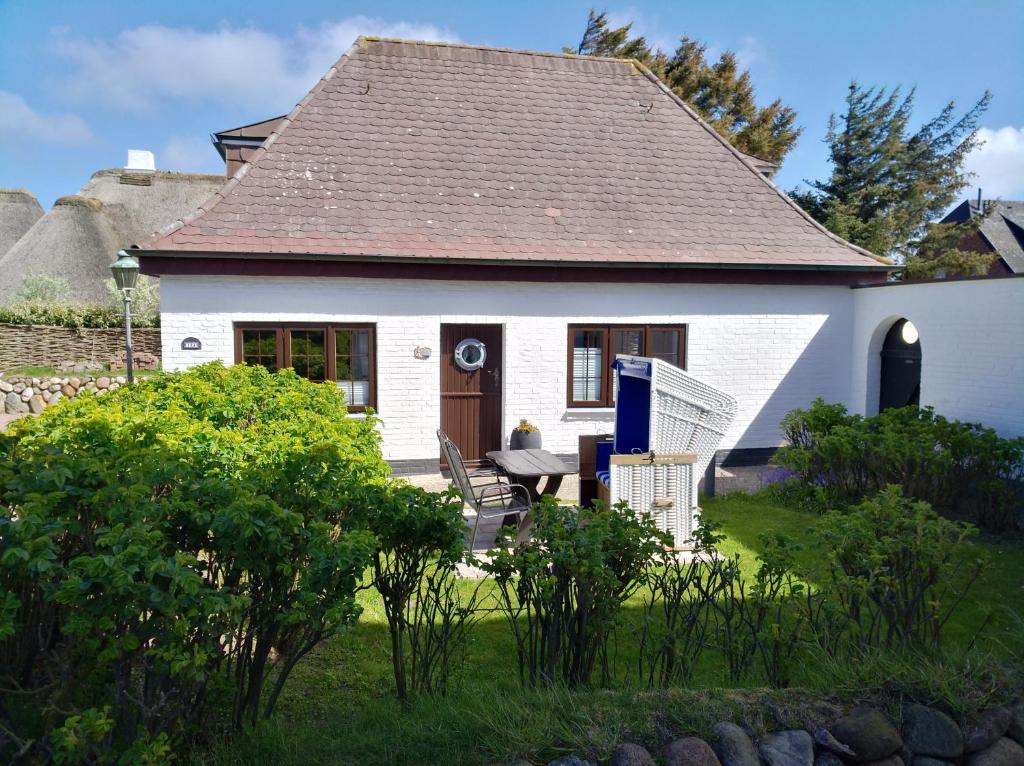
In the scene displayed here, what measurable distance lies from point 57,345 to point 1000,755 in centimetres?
1970

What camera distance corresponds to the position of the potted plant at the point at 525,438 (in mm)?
10961

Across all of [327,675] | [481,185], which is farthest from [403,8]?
[327,675]

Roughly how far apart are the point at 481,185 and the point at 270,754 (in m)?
9.59

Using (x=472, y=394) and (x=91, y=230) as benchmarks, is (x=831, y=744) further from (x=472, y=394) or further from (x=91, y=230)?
(x=91, y=230)

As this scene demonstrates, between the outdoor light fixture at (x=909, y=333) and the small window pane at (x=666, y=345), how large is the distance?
331 centimetres

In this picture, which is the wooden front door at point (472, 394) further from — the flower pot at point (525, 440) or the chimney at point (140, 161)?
the chimney at point (140, 161)

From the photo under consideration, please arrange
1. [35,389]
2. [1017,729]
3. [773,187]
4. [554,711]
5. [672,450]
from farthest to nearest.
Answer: [35,389] < [773,187] < [672,450] < [1017,729] < [554,711]

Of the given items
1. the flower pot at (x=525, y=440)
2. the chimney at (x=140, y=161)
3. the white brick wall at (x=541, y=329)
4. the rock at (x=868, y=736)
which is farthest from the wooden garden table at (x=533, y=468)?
the chimney at (x=140, y=161)

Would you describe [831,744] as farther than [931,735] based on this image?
No

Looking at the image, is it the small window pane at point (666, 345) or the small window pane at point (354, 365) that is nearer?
the small window pane at point (354, 365)

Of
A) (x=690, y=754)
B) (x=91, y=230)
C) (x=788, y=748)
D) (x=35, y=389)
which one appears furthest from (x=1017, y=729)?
(x=91, y=230)

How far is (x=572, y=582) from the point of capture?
3.87 meters

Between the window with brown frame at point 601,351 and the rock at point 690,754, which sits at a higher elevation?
the window with brown frame at point 601,351

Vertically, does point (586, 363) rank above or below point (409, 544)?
above
